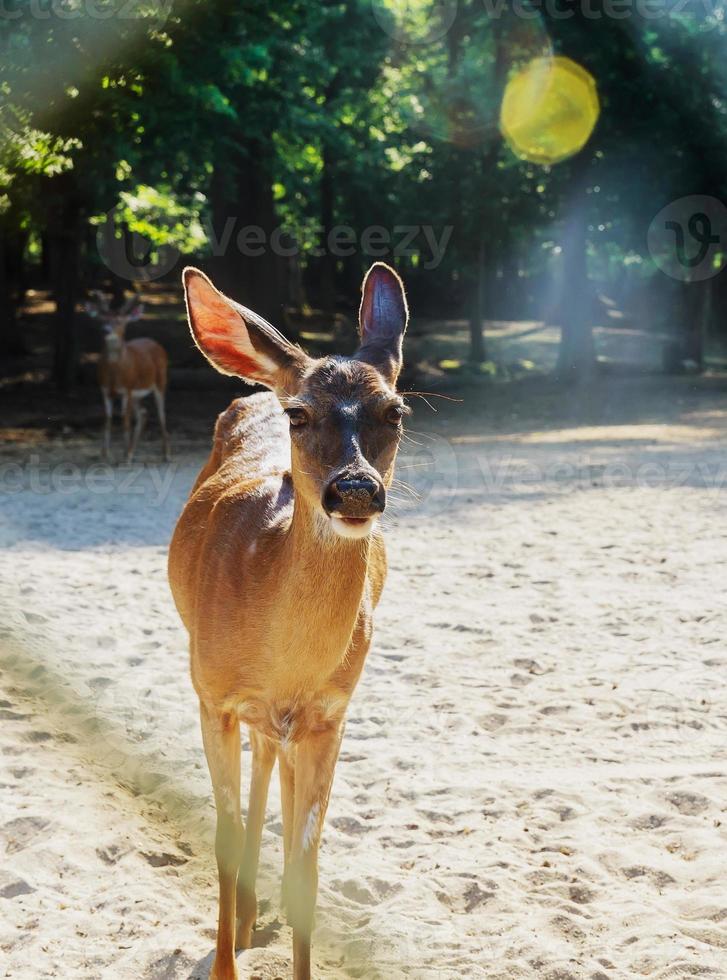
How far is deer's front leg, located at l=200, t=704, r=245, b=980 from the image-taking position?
378 centimetres

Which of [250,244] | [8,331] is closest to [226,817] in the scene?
[8,331]

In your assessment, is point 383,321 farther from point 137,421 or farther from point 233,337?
point 137,421

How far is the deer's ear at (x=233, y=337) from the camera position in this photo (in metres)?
3.69

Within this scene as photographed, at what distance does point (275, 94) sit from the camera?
776 inches

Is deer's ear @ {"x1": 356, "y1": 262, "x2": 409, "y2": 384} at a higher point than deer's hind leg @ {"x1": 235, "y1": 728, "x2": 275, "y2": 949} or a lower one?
higher

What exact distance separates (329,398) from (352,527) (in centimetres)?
46

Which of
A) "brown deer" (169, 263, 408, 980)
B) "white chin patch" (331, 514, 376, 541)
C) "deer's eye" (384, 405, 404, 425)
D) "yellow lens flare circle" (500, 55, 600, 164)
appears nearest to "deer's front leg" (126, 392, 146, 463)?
"brown deer" (169, 263, 408, 980)

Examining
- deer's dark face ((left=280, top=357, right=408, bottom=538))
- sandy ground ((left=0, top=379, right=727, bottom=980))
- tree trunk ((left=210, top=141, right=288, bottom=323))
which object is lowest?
sandy ground ((left=0, top=379, right=727, bottom=980))

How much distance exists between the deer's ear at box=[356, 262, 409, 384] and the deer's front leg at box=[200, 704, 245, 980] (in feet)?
4.13

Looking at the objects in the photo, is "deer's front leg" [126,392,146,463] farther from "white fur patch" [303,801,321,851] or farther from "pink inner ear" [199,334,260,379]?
"white fur patch" [303,801,321,851]

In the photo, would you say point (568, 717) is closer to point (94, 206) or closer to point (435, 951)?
point (435, 951)

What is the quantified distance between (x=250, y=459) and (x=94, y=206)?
13.9 meters

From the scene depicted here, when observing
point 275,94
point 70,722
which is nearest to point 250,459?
point 70,722

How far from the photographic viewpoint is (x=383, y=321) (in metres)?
4.07
